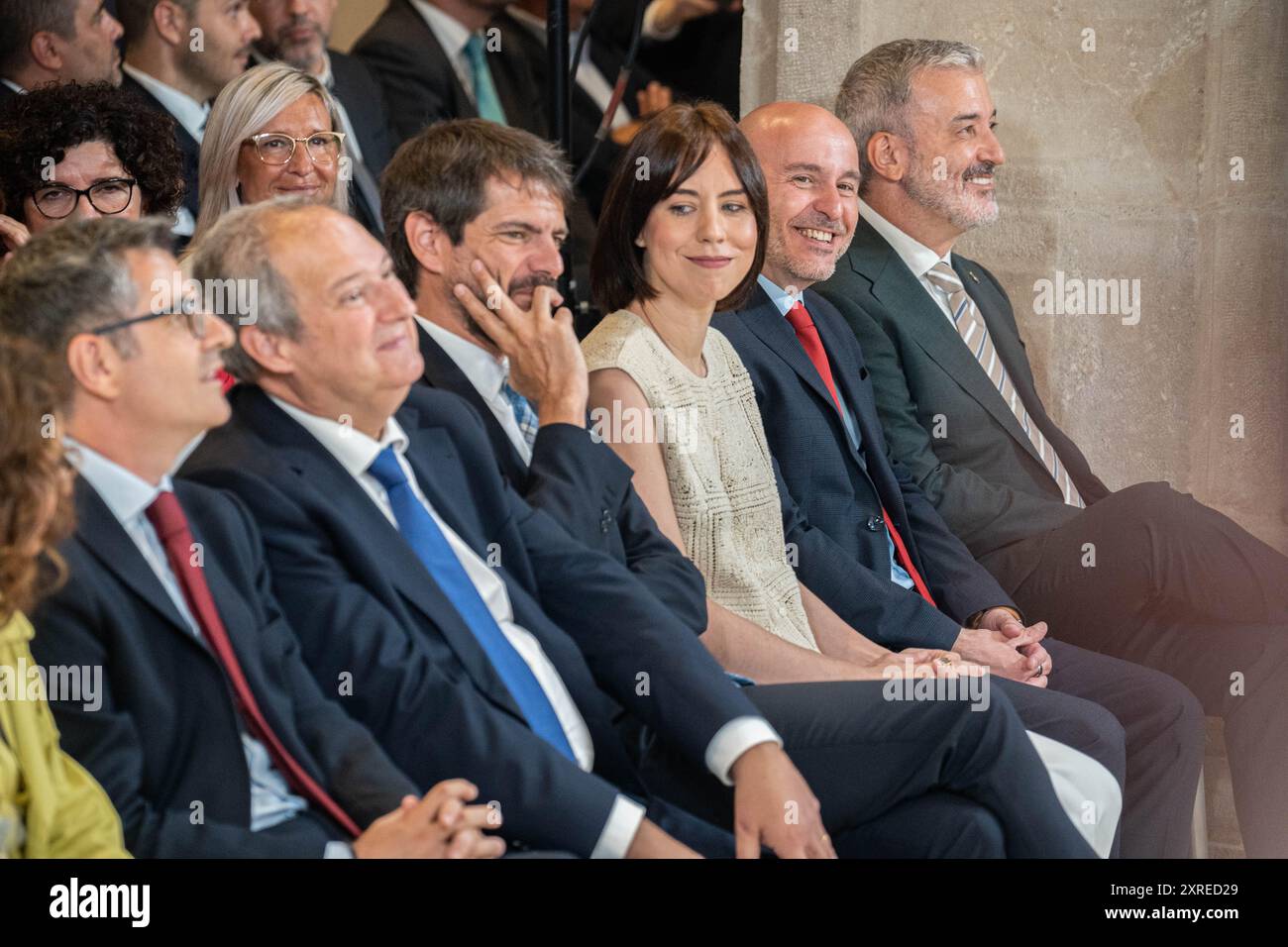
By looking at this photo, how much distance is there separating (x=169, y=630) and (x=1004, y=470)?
2205 millimetres

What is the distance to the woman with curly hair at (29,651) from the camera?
1.86 metres

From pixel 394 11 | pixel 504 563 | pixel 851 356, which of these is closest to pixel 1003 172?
pixel 851 356

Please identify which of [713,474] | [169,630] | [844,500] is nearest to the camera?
[169,630]

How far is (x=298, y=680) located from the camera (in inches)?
82.0

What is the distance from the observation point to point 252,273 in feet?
7.25

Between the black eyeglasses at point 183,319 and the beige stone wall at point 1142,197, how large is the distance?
7.94 feet

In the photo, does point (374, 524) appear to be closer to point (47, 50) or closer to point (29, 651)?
point (29, 651)

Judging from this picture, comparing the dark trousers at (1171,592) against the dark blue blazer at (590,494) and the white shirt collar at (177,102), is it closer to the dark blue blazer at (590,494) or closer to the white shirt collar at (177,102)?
the dark blue blazer at (590,494)

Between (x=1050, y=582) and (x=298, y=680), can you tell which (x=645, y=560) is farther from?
(x=1050, y=582)

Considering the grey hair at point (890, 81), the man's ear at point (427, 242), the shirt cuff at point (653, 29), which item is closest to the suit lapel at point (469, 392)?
the man's ear at point (427, 242)

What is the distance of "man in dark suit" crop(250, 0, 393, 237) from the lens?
387 centimetres

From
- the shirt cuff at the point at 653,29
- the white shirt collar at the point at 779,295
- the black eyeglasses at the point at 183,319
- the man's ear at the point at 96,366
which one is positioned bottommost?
the man's ear at the point at 96,366

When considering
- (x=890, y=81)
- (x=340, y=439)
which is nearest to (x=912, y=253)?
(x=890, y=81)

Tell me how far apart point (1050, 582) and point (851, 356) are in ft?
2.11
